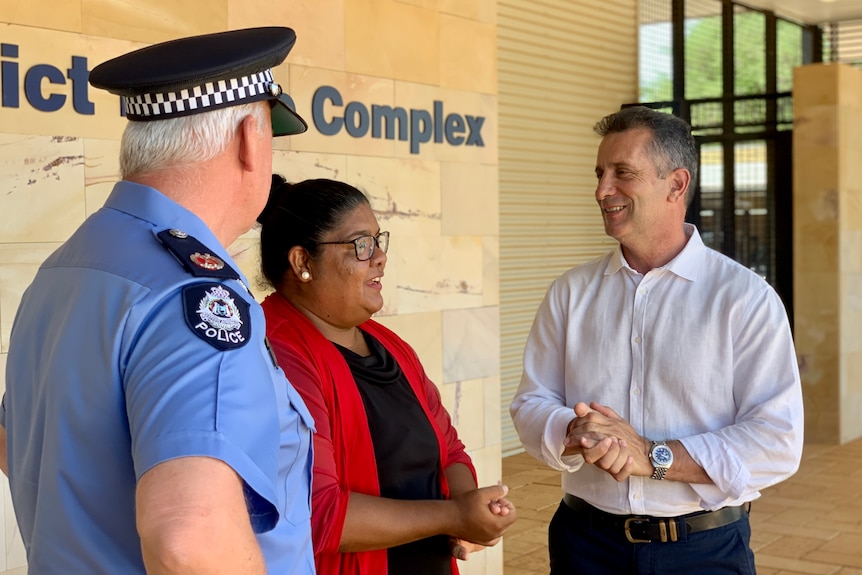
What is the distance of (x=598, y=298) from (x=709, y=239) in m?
8.18

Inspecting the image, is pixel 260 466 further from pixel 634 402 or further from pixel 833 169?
pixel 833 169

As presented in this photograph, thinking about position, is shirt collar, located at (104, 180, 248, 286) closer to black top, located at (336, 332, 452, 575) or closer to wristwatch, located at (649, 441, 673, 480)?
black top, located at (336, 332, 452, 575)

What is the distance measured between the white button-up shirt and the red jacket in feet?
1.86

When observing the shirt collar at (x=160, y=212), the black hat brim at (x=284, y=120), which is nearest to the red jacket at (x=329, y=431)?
the black hat brim at (x=284, y=120)

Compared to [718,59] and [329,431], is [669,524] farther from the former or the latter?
[718,59]

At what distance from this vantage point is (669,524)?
99.4 inches

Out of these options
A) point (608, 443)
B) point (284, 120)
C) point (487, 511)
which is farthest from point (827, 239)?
point (284, 120)

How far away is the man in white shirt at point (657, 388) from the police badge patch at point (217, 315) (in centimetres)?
123

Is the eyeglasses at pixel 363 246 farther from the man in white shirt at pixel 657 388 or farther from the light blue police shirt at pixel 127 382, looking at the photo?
the light blue police shirt at pixel 127 382

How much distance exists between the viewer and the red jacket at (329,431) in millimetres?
2105

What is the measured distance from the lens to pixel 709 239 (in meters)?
10.6

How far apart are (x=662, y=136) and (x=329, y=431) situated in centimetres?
123

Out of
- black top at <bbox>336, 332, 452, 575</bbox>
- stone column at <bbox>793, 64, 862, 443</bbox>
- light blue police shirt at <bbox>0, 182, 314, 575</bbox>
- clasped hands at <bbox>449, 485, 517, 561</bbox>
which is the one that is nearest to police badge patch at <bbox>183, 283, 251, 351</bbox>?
light blue police shirt at <bbox>0, 182, 314, 575</bbox>

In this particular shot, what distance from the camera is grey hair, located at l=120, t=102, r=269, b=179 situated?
1452 mm
